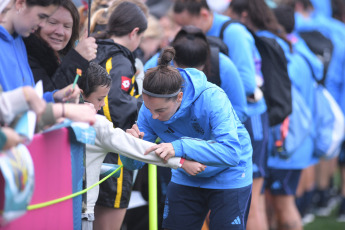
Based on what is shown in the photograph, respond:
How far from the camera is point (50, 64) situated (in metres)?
3.94

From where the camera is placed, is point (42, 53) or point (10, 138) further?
point (42, 53)

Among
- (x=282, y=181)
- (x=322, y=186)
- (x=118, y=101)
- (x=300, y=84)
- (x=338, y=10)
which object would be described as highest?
(x=338, y=10)

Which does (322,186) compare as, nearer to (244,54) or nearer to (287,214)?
(287,214)

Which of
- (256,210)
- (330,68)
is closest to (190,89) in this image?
(256,210)

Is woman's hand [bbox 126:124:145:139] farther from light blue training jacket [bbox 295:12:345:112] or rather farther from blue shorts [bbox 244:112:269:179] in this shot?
light blue training jacket [bbox 295:12:345:112]

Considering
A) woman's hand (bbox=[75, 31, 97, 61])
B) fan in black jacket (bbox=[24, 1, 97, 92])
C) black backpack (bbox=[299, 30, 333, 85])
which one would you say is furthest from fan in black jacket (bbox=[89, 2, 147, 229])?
black backpack (bbox=[299, 30, 333, 85])

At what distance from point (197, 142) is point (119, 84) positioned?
100 centimetres

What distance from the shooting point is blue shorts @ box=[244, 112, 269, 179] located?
536 centimetres

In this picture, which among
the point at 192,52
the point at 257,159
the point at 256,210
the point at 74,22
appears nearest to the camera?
the point at 74,22

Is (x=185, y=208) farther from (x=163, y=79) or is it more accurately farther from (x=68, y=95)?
(x=68, y=95)

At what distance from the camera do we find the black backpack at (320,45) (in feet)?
25.9

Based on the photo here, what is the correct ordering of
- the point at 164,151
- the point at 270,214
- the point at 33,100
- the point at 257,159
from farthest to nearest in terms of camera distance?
the point at 270,214, the point at 257,159, the point at 164,151, the point at 33,100

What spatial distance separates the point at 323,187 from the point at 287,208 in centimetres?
273

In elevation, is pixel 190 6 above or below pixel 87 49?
above
